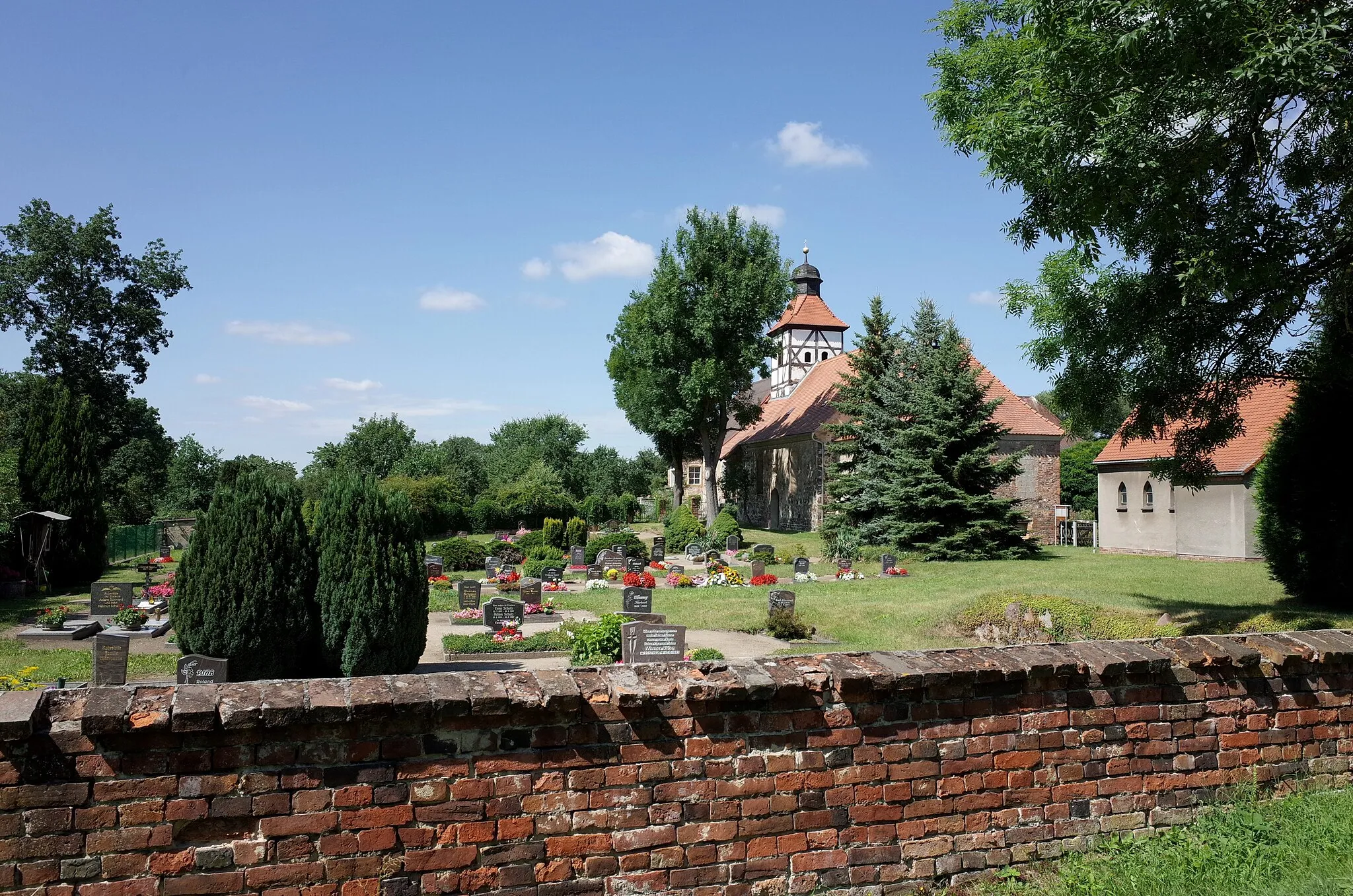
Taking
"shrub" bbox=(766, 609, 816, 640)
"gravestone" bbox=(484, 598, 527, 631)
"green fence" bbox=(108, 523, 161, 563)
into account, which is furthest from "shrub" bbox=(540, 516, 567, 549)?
"shrub" bbox=(766, 609, 816, 640)

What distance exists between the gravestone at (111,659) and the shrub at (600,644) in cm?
552

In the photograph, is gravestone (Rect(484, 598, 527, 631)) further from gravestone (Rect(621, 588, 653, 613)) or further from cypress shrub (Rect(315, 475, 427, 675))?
cypress shrub (Rect(315, 475, 427, 675))

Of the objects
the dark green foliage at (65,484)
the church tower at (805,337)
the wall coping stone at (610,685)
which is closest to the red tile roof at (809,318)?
the church tower at (805,337)

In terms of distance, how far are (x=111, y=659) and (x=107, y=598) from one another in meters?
7.20


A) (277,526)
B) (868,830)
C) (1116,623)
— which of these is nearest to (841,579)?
(1116,623)

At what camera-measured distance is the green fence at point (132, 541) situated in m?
33.5

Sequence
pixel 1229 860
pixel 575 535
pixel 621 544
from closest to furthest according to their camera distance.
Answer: pixel 1229 860
pixel 621 544
pixel 575 535

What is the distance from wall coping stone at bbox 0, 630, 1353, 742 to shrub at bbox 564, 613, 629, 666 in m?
8.33

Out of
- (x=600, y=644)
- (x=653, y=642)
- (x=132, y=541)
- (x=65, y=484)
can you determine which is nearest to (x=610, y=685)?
(x=653, y=642)

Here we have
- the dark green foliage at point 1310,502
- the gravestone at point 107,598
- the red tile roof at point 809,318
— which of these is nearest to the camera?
the dark green foliage at point 1310,502

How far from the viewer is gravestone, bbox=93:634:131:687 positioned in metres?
10.9

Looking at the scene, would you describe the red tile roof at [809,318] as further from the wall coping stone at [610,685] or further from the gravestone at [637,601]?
the wall coping stone at [610,685]

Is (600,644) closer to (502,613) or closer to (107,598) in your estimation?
(502,613)

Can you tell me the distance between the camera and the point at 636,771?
3.86 meters
